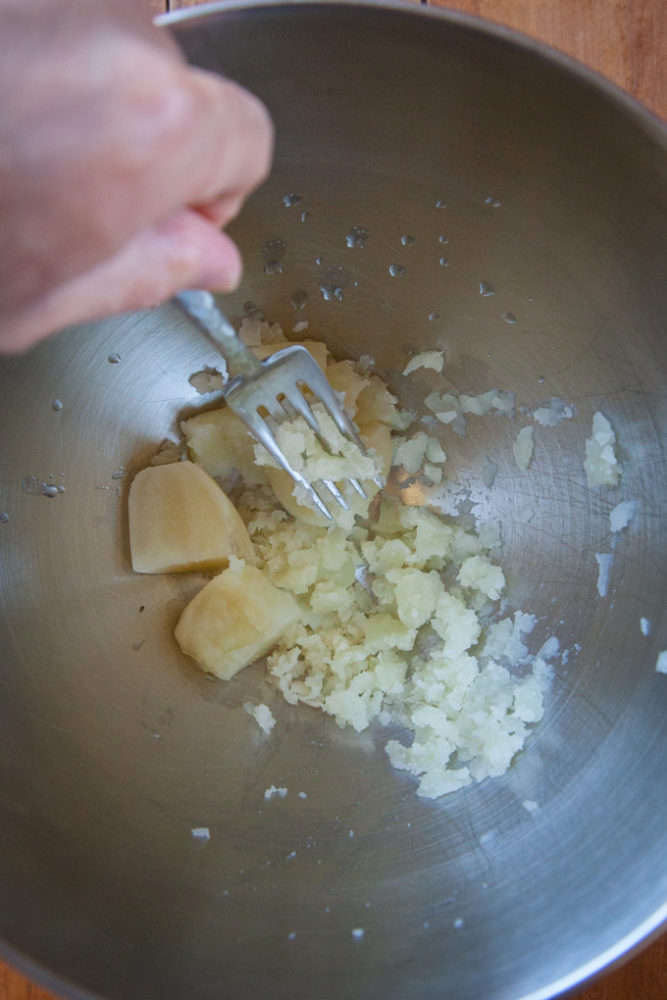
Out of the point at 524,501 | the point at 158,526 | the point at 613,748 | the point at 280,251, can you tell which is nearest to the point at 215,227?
the point at 280,251

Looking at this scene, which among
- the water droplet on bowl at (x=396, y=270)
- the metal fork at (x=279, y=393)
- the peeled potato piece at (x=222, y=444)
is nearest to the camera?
the metal fork at (x=279, y=393)

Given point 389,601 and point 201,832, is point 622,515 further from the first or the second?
point 201,832

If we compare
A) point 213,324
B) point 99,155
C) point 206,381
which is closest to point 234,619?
point 206,381

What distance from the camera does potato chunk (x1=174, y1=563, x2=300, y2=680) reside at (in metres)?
1.08

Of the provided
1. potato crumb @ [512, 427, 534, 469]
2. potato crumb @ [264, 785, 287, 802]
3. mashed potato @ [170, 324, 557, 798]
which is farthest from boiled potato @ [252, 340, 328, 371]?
potato crumb @ [264, 785, 287, 802]

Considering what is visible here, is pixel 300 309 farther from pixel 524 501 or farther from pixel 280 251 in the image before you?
pixel 524 501

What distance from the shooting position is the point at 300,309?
1.12 m

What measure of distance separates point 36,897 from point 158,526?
0.49 m

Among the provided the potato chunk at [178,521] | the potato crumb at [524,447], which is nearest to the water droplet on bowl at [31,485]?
the potato chunk at [178,521]

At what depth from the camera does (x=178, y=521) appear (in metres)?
1.10

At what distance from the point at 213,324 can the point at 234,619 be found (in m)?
0.47

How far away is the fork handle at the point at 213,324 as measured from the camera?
0.73m

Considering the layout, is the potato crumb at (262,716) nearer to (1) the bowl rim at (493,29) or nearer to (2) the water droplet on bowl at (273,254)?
(2) the water droplet on bowl at (273,254)

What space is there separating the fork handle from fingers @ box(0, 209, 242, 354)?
10 centimetres
